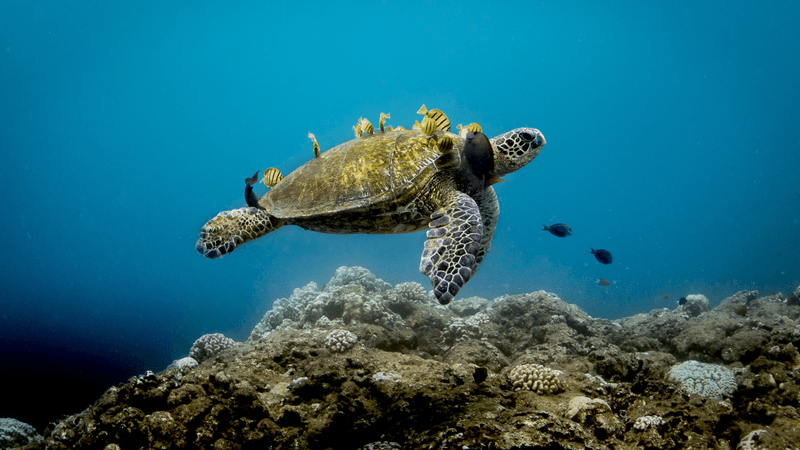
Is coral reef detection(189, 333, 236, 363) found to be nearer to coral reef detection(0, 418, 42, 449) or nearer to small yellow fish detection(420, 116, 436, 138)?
coral reef detection(0, 418, 42, 449)

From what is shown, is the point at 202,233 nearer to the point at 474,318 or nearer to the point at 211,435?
the point at 211,435

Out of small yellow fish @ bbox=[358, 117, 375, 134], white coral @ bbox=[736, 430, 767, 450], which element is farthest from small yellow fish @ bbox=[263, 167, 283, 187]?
white coral @ bbox=[736, 430, 767, 450]

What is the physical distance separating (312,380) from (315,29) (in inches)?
2964

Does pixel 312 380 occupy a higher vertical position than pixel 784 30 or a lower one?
lower

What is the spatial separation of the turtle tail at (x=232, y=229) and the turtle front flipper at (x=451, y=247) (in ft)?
8.33

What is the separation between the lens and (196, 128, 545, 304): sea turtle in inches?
168

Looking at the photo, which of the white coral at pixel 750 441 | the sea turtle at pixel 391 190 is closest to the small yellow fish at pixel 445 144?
the sea turtle at pixel 391 190

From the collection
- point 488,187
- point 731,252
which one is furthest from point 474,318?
point 731,252

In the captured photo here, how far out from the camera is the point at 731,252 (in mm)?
68875

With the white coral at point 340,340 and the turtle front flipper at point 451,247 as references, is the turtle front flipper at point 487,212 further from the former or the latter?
the white coral at point 340,340

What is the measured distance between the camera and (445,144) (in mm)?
4430

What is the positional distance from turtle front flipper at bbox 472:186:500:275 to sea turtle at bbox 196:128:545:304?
0.04m

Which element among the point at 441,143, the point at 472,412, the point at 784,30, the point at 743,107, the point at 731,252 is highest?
the point at 743,107

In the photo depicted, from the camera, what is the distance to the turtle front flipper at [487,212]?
5.20 m
